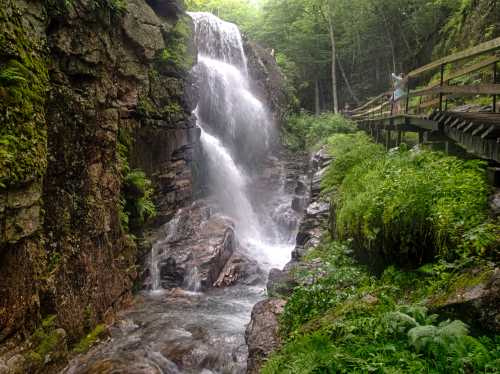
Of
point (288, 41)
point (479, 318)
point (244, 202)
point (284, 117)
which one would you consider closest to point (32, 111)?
point (479, 318)

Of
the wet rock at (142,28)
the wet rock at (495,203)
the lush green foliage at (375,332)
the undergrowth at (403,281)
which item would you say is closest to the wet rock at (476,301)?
the undergrowth at (403,281)

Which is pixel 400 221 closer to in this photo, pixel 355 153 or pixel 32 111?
pixel 32 111

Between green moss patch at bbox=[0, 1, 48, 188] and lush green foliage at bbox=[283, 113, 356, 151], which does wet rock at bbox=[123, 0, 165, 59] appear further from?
lush green foliage at bbox=[283, 113, 356, 151]

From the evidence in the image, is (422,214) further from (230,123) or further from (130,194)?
(230,123)

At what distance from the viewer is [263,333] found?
641 cm

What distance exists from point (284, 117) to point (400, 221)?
20682mm

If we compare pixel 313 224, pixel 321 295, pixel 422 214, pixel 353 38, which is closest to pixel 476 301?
pixel 422 214

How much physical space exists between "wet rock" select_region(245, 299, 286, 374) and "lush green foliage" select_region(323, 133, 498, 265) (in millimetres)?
1880

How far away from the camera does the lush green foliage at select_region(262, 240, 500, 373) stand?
10.3 ft

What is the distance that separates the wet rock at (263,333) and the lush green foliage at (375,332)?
301 millimetres

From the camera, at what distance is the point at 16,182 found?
6113 mm

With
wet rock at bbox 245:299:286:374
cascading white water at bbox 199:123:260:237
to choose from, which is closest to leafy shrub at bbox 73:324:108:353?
wet rock at bbox 245:299:286:374

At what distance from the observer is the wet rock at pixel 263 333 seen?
19.3 ft

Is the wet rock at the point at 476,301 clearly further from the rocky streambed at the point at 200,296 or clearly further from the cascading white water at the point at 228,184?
the cascading white water at the point at 228,184
